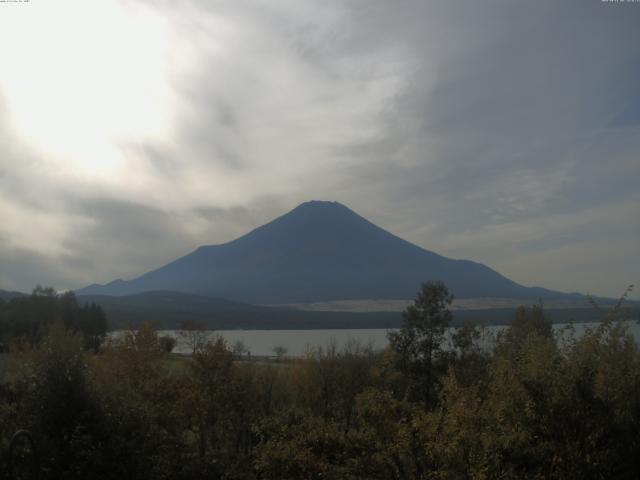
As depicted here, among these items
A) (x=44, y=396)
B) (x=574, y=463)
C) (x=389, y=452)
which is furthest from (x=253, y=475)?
(x=574, y=463)

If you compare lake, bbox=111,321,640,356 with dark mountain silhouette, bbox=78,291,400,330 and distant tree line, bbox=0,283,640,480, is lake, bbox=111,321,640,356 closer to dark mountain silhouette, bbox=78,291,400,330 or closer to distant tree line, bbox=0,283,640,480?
distant tree line, bbox=0,283,640,480

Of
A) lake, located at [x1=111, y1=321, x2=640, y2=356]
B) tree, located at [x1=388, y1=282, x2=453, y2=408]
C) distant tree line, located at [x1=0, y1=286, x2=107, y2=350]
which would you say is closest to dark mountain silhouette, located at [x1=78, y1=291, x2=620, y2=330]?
lake, located at [x1=111, y1=321, x2=640, y2=356]

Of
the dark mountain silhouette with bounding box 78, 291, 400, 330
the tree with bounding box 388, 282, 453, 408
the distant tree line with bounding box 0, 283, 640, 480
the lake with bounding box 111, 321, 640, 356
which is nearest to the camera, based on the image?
the distant tree line with bounding box 0, 283, 640, 480

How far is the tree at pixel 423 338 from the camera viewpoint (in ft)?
100

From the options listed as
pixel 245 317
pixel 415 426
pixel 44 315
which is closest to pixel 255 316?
pixel 245 317

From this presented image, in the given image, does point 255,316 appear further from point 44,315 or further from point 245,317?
point 44,315

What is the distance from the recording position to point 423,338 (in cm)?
3127

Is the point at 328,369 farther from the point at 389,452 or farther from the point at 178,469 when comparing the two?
the point at 389,452

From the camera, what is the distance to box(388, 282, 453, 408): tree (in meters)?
30.6

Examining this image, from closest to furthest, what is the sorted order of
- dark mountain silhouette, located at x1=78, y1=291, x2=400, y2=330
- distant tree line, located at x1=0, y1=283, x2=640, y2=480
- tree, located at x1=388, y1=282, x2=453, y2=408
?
1. distant tree line, located at x1=0, y1=283, x2=640, y2=480
2. tree, located at x1=388, y1=282, x2=453, y2=408
3. dark mountain silhouette, located at x1=78, y1=291, x2=400, y2=330

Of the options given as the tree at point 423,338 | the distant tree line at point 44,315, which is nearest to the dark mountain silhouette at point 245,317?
the distant tree line at point 44,315

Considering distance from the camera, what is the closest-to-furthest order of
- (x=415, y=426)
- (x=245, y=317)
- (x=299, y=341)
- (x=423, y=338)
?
(x=415, y=426), (x=423, y=338), (x=299, y=341), (x=245, y=317)

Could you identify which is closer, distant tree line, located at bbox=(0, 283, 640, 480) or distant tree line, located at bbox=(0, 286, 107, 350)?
distant tree line, located at bbox=(0, 283, 640, 480)

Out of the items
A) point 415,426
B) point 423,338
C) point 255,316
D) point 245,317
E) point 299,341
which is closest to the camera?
point 415,426
